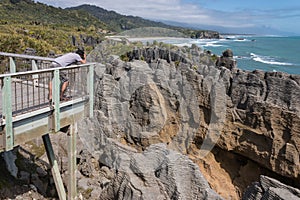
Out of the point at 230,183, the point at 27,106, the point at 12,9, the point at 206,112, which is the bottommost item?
the point at 230,183

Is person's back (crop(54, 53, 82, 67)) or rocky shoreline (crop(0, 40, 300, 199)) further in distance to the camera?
rocky shoreline (crop(0, 40, 300, 199))

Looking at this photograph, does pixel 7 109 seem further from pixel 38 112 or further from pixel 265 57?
pixel 265 57

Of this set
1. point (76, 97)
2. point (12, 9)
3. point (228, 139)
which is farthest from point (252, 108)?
point (12, 9)

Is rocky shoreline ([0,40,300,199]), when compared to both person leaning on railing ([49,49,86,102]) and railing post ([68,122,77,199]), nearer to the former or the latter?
railing post ([68,122,77,199])

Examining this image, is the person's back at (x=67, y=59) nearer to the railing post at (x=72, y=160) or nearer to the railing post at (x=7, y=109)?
the railing post at (x=72, y=160)

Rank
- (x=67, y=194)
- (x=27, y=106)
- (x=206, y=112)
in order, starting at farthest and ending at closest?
1. (x=206, y=112)
2. (x=67, y=194)
3. (x=27, y=106)

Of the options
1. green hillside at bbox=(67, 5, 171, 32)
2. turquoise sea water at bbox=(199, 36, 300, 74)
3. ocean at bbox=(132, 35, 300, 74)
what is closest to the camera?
turquoise sea water at bbox=(199, 36, 300, 74)

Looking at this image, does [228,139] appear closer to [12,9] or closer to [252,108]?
[252,108]

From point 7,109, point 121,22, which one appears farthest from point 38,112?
point 121,22

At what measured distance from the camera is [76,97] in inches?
223

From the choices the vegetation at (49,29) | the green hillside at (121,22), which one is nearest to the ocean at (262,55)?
the vegetation at (49,29)

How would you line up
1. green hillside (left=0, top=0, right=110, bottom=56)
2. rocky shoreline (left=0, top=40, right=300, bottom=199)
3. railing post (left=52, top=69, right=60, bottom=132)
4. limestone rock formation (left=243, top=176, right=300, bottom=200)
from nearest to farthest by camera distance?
limestone rock formation (left=243, top=176, right=300, bottom=200), railing post (left=52, top=69, right=60, bottom=132), rocky shoreline (left=0, top=40, right=300, bottom=199), green hillside (left=0, top=0, right=110, bottom=56)

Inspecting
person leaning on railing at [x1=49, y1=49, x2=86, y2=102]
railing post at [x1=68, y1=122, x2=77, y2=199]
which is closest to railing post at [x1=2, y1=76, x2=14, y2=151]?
person leaning on railing at [x1=49, y1=49, x2=86, y2=102]

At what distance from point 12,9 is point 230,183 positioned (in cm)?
6263
